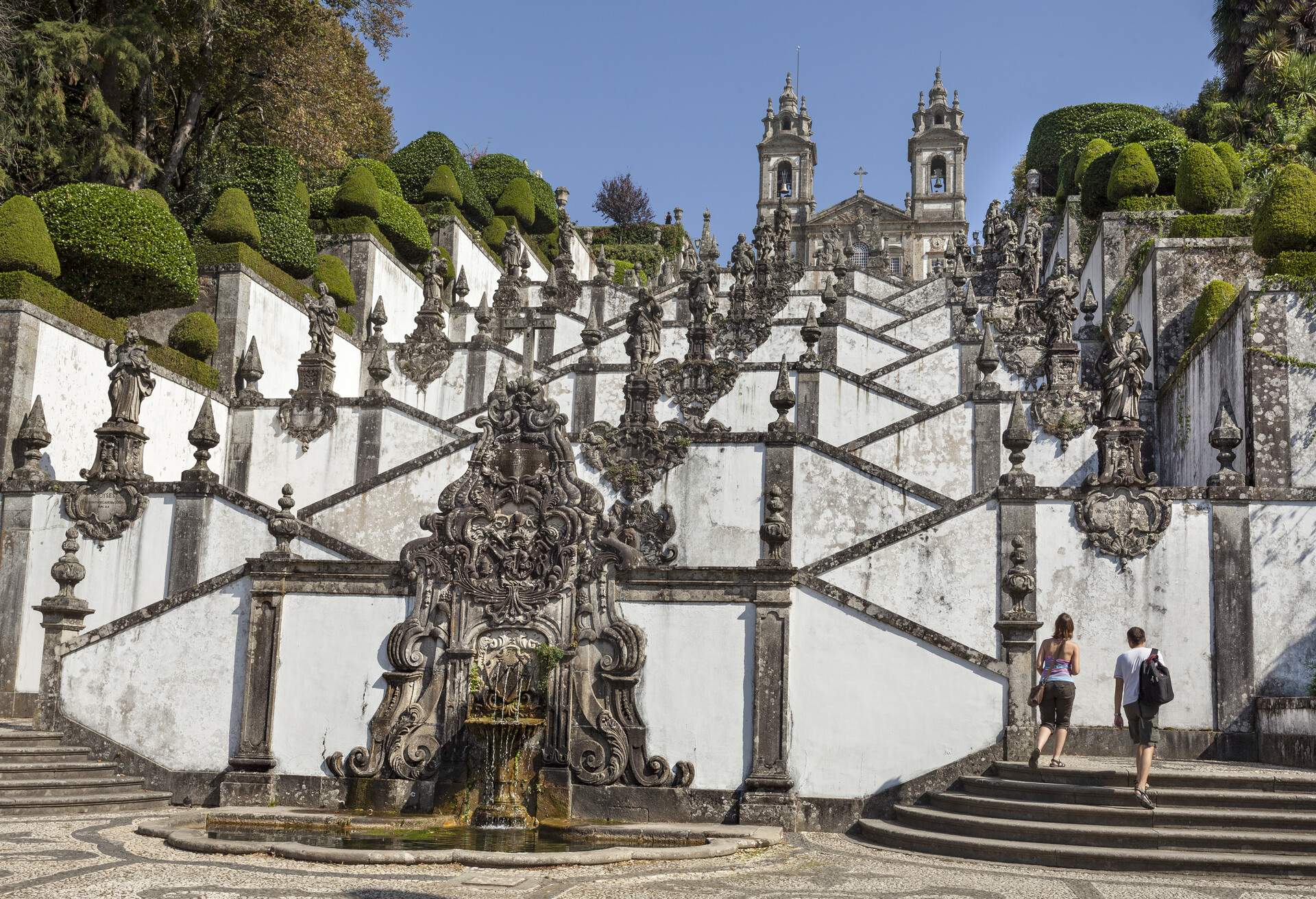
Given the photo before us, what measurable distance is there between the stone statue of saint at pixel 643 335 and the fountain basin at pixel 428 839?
384 inches

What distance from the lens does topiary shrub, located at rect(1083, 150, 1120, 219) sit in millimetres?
31125

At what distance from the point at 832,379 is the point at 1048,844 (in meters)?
13.0

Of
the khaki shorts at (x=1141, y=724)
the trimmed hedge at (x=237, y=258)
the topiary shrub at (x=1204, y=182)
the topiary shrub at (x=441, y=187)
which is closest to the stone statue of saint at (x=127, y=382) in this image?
the trimmed hedge at (x=237, y=258)

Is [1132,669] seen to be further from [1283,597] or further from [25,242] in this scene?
[25,242]

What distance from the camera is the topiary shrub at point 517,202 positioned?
46781 mm

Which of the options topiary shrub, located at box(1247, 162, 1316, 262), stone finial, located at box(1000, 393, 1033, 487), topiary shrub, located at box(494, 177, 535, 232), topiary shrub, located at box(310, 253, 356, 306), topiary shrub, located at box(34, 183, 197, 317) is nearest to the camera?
stone finial, located at box(1000, 393, 1033, 487)

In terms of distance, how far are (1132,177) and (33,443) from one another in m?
23.3

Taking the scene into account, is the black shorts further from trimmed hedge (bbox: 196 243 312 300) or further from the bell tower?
the bell tower

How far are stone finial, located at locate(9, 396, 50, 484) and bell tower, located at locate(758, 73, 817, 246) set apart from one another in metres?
69.1

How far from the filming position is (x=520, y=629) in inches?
496

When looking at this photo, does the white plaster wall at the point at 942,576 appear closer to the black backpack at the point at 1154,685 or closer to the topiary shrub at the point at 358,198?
the black backpack at the point at 1154,685

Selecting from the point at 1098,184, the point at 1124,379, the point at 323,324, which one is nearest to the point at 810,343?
the point at 1124,379

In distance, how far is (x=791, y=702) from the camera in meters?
12.4

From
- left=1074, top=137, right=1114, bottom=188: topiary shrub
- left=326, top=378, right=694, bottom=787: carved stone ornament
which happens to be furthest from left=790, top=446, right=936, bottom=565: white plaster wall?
left=1074, top=137, right=1114, bottom=188: topiary shrub
